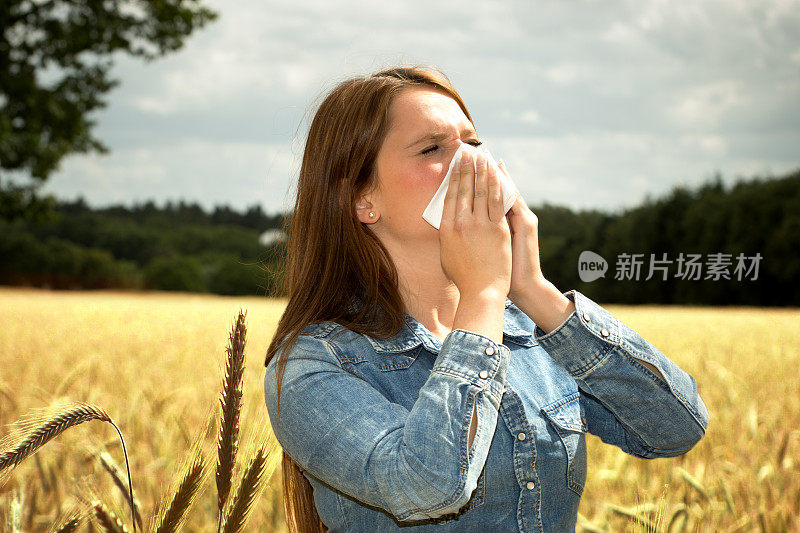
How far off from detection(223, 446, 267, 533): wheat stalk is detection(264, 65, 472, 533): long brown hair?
17.8 inches

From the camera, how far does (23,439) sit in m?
1.01

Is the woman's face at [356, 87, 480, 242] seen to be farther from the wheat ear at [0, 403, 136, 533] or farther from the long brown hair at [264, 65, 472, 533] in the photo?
the wheat ear at [0, 403, 136, 533]

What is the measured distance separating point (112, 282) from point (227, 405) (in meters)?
33.3

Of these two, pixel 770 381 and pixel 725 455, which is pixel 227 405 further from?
pixel 770 381

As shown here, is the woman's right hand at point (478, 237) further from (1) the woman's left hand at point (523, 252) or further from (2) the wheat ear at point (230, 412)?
(2) the wheat ear at point (230, 412)

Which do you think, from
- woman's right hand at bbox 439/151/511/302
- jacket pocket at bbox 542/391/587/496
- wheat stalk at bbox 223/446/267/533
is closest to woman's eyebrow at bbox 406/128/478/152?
woman's right hand at bbox 439/151/511/302

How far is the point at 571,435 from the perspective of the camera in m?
1.58

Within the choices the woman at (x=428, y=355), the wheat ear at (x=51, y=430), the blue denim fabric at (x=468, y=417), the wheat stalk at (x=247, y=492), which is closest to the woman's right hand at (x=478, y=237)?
the woman at (x=428, y=355)

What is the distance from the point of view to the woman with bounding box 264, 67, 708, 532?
1.24m

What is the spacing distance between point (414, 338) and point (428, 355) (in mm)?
68

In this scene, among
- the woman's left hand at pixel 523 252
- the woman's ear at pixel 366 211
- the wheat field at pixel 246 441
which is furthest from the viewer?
the wheat field at pixel 246 441

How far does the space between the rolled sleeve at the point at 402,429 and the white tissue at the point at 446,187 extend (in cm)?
33

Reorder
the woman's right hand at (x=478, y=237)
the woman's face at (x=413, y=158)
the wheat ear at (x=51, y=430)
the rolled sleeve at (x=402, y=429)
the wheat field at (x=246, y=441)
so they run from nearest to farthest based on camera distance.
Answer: the wheat ear at (x=51, y=430), the rolled sleeve at (x=402, y=429), the woman's right hand at (x=478, y=237), the woman's face at (x=413, y=158), the wheat field at (x=246, y=441)

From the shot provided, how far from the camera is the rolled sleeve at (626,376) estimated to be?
154 centimetres
